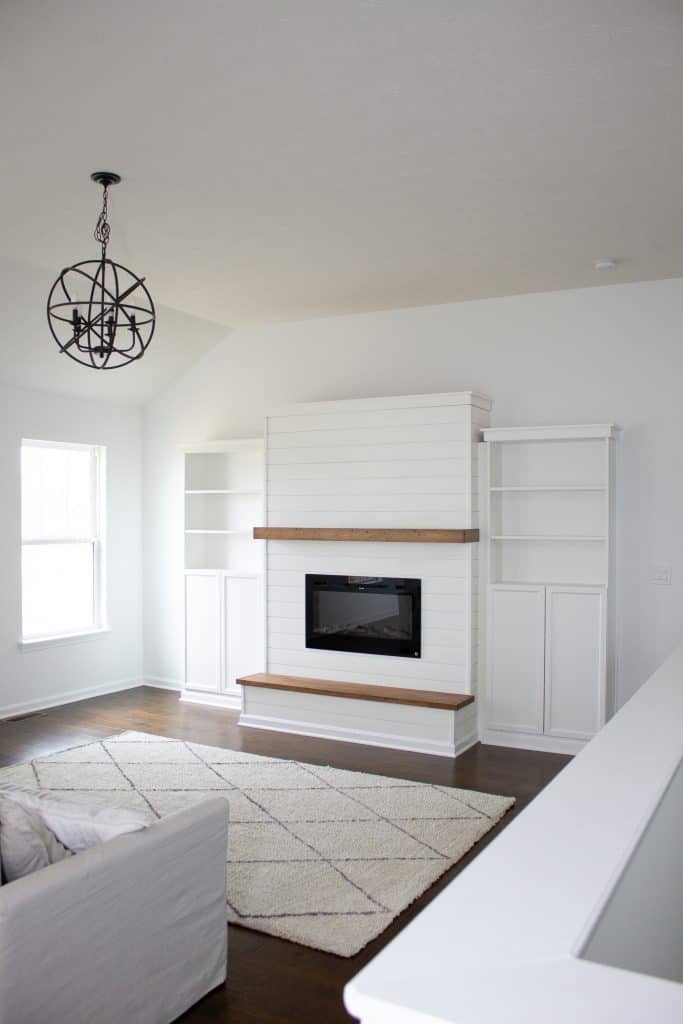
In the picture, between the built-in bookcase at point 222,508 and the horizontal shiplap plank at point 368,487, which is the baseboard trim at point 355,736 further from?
the horizontal shiplap plank at point 368,487

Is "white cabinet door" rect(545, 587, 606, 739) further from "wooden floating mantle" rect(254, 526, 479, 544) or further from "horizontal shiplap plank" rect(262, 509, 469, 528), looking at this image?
"horizontal shiplap plank" rect(262, 509, 469, 528)

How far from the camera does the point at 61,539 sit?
6711 mm

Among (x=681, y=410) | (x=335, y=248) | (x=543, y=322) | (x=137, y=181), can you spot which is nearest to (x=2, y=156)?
(x=137, y=181)

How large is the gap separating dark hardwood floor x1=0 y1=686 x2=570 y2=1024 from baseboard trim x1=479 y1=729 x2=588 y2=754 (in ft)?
0.30

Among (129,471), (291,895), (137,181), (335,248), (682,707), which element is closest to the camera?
(682,707)

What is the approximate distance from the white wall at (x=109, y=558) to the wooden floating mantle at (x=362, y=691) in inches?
60.0

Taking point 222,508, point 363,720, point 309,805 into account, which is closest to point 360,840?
point 309,805

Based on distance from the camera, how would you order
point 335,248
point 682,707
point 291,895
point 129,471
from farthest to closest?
1. point 129,471
2. point 335,248
3. point 291,895
4. point 682,707

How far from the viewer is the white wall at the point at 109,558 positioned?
616 cm

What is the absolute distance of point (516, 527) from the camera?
18.4ft

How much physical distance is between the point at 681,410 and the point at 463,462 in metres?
1.30

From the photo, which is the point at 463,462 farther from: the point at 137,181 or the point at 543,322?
the point at 137,181

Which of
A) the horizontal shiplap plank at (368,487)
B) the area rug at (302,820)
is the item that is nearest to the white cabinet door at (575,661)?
the horizontal shiplap plank at (368,487)

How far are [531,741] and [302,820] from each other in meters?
1.82
